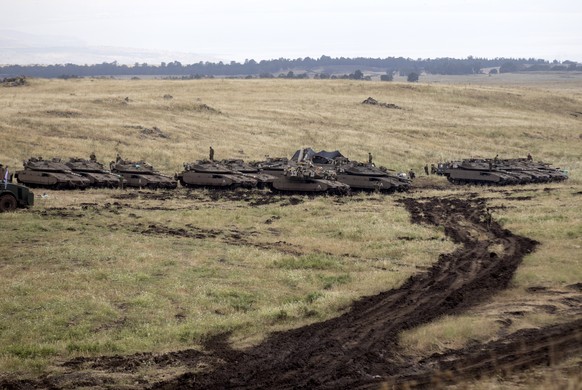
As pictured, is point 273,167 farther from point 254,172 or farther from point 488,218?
point 488,218

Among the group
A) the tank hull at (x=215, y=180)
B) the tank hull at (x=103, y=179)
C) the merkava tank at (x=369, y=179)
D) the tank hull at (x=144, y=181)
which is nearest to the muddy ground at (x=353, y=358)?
the merkava tank at (x=369, y=179)

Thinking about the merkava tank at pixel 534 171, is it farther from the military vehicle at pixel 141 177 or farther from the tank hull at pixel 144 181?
the military vehicle at pixel 141 177

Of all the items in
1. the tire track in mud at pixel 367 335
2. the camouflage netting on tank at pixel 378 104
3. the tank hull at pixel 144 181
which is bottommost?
the tank hull at pixel 144 181

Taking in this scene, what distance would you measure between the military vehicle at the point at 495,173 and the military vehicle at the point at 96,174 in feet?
67.7

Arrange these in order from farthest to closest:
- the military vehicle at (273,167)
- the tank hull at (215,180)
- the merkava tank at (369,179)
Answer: the military vehicle at (273,167)
the merkava tank at (369,179)
the tank hull at (215,180)

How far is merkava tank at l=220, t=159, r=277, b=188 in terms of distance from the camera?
44156 mm

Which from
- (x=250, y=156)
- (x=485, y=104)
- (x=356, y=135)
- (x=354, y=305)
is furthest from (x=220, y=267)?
(x=485, y=104)

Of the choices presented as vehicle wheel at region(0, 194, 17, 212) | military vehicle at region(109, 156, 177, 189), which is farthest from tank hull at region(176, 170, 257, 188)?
vehicle wheel at region(0, 194, 17, 212)

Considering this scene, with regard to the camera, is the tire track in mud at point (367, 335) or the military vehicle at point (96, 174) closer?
the tire track in mud at point (367, 335)

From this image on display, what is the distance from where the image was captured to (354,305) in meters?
19.4

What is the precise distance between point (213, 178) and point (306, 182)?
527 cm

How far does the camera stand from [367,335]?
55.1 feet

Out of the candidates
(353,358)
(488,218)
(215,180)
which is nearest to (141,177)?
(215,180)

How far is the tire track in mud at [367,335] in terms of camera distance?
1398cm
